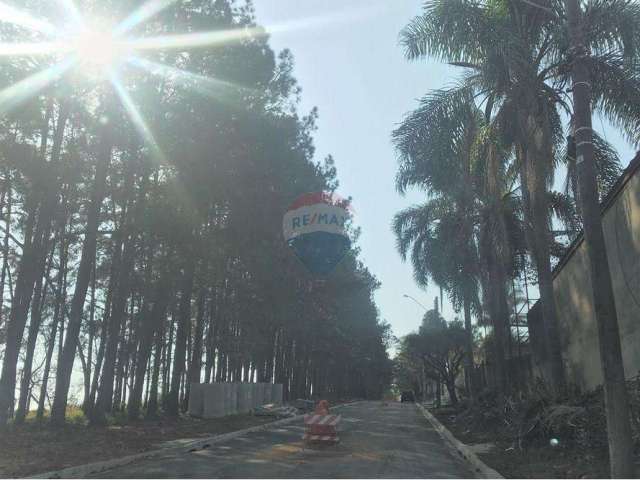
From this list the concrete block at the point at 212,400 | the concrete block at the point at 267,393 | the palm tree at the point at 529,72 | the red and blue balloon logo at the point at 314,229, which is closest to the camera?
the palm tree at the point at 529,72

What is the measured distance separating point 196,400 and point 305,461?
16449 mm

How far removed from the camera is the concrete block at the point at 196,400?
2833 centimetres

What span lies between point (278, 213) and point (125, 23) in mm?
9701

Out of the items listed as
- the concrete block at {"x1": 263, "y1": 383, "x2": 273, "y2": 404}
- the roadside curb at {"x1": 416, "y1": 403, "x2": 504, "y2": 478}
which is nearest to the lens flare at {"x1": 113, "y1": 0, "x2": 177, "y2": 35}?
the roadside curb at {"x1": 416, "y1": 403, "x2": 504, "y2": 478}

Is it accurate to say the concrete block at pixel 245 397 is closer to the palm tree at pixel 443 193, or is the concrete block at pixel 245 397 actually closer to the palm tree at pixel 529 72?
the palm tree at pixel 443 193

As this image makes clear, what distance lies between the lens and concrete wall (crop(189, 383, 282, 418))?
92.6 feet

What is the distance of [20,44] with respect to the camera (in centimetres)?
1709

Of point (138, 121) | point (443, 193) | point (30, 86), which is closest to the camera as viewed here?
point (30, 86)

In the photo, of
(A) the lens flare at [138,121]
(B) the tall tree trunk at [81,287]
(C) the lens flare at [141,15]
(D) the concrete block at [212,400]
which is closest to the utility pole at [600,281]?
(C) the lens flare at [141,15]

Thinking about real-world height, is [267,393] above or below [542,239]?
below

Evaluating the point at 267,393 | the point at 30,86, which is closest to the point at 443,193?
the point at 30,86

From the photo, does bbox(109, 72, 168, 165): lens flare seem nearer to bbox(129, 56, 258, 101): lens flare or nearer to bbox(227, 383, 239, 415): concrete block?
bbox(129, 56, 258, 101): lens flare

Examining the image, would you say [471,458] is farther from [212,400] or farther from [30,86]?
[212,400]

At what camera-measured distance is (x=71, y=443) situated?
589 inches
